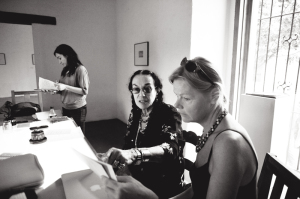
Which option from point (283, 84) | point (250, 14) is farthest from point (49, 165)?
point (250, 14)

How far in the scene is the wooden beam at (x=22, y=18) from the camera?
3.78 meters

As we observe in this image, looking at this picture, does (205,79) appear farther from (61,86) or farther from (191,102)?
(61,86)

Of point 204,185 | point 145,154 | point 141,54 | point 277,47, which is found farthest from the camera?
point 141,54

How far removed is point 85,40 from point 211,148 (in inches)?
172

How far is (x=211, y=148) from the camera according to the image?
2.78 feet

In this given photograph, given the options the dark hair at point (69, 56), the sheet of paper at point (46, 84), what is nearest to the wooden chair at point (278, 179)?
the sheet of paper at point (46, 84)

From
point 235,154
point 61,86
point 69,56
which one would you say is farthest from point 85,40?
point 235,154

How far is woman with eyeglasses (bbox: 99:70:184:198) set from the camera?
1.21 m

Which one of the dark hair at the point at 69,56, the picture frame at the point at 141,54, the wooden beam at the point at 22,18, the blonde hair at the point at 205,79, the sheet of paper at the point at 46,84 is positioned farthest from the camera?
the wooden beam at the point at 22,18

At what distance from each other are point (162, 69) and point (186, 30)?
84 centimetres

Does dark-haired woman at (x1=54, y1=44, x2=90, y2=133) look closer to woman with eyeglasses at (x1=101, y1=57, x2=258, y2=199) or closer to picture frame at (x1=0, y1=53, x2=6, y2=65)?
woman with eyeglasses at (x1=101, y1=57, x2=258, y2=199)

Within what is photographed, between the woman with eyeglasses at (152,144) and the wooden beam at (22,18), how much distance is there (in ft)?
11.4

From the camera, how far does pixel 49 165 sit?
1151 mm

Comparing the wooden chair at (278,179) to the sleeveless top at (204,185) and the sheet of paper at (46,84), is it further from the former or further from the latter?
the sheet of paper at (46,84)
